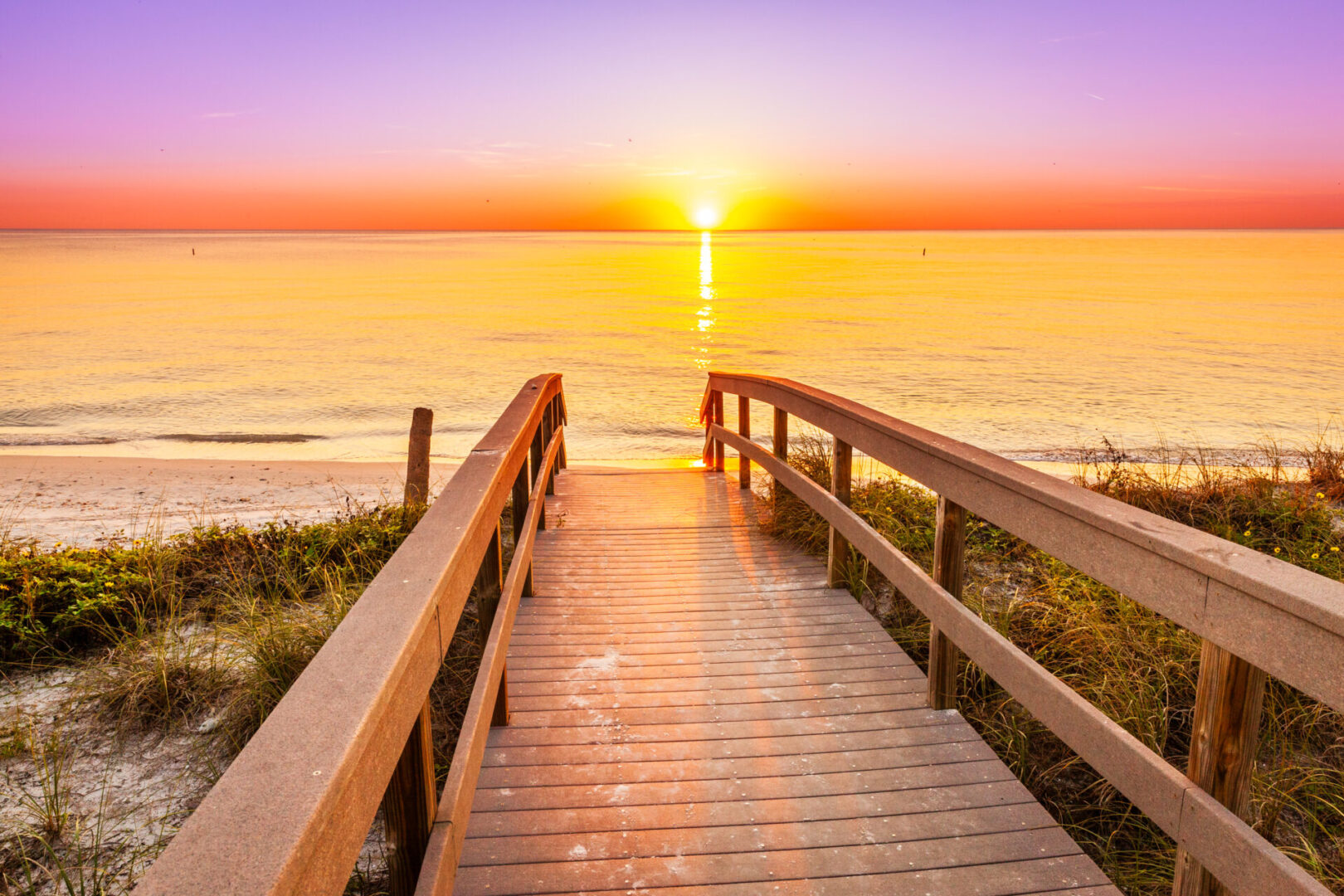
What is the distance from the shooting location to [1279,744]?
337 centimetres

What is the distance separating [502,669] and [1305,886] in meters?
2.24

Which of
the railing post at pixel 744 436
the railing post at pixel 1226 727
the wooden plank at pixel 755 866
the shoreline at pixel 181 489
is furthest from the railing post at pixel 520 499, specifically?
the shoreline at pixel 181 489

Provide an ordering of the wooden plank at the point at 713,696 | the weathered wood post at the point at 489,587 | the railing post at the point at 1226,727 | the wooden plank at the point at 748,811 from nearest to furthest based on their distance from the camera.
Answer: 1. the railing post at the point at 1226,727
2. the wooden plank at the point at 748,811
3. the weathered wood post at the point at 489,587
4. the wooden plank at the point at 713,696

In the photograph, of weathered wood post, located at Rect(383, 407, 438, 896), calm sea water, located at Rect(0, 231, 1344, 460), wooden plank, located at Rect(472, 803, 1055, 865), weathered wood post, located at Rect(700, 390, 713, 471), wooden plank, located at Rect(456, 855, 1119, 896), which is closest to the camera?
weathered wood post, located at Rect(383, 407, 438, 896)

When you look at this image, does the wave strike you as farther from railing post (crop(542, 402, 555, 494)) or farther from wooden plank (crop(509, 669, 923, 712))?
wooden plank (crop(509, 669, 923, 712))

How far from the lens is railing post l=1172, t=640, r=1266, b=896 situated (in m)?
1.68

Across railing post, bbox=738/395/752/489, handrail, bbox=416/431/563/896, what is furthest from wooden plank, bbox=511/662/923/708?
railing post, bbox=738/395/752/489

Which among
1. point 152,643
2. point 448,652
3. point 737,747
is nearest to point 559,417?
point 448,652

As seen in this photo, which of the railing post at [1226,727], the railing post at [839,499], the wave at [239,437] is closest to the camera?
the railing post at [1226,727]

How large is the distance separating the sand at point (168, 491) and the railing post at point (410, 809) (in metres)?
6.81

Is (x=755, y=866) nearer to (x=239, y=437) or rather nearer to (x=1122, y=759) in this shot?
(x=1122, y=759)

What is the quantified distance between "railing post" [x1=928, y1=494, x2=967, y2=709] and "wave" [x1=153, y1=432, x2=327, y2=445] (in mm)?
15675

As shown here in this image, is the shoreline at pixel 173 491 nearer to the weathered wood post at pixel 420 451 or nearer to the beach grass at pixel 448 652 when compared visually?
the weathered wood post at pixel 420 451

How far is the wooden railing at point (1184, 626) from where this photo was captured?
1.50 metres
